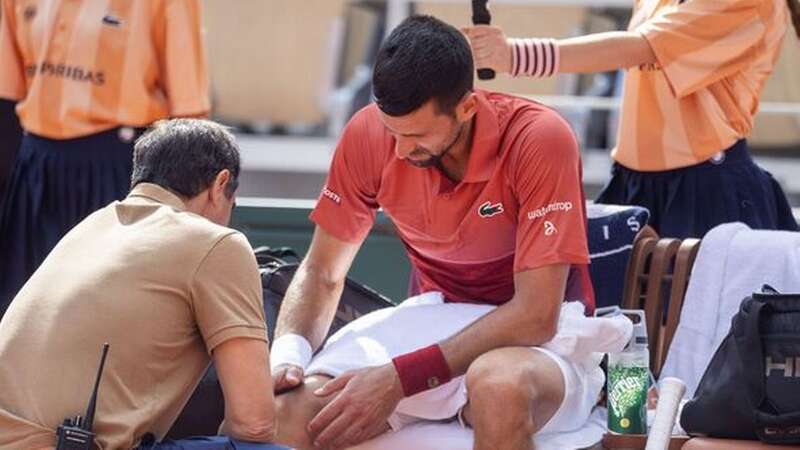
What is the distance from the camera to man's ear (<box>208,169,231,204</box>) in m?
4.56

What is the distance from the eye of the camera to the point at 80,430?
162 inches

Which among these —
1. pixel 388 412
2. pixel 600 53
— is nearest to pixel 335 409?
pixel 388 412

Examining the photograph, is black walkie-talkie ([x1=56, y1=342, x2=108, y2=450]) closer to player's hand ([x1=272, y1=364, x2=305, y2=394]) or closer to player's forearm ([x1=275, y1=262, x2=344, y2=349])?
player's hand ([x1=272, y1=364, x2=305, y2=394])

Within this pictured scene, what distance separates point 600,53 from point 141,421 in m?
1.99

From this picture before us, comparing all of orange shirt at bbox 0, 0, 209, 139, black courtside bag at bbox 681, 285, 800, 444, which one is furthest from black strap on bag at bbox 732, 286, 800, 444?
orange shirt at bbox 0, 0, 209, 139

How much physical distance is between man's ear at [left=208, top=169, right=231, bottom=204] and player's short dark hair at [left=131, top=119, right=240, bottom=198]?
10 millimetres

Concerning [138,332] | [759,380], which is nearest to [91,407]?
[138,332]

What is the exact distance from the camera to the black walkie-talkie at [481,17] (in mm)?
5488

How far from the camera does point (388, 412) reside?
4.78m

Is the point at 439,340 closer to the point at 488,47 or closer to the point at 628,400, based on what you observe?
the point at 628,400

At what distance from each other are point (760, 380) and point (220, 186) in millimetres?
1392

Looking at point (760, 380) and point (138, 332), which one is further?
point (760, 380)

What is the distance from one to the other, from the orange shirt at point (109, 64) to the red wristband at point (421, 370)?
2.03 meters

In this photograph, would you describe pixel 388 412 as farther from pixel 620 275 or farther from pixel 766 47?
pixel 766 47
